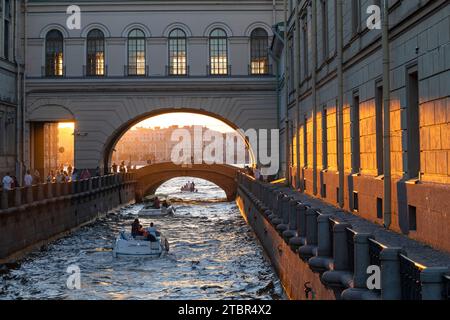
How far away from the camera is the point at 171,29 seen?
40.8 metres

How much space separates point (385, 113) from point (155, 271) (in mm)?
10662

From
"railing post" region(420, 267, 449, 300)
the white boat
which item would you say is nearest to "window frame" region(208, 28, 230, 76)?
the white boat

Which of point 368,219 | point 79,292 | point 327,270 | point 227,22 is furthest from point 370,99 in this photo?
point 227,22

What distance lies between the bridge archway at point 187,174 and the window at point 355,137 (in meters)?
37.3

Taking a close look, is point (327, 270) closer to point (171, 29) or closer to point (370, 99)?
point (370, 99)

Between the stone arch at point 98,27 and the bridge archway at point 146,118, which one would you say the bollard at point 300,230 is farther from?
the stone arch at point 98,27

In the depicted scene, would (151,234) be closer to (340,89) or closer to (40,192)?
(40,192)

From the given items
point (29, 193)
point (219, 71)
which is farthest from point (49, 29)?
point (29, 193)

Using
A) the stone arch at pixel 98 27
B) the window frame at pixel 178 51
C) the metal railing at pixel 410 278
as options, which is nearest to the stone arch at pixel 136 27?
the stone arch at pixel 98 27

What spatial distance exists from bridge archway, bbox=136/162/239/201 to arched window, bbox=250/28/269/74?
15.5 metres

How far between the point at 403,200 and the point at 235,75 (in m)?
29.0

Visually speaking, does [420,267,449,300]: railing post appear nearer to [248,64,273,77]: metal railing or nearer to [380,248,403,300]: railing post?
[380,248,403,300]: railing post

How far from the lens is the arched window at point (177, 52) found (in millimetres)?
40906

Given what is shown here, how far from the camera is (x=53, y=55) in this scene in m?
40.8
